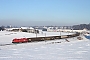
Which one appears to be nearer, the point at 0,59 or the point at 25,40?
the point at 0,59

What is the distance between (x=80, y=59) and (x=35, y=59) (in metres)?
4.29

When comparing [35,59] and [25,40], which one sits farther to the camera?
[25,40]

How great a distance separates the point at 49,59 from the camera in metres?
16.3

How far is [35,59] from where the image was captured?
16.2 meters

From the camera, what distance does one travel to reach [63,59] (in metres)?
16.4

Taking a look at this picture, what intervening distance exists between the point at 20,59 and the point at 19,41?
23.6 m

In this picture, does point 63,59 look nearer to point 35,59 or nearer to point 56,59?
point 56,59

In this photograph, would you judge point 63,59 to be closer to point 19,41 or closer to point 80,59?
point 80,59

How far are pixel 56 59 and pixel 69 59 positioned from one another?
1.25 meters

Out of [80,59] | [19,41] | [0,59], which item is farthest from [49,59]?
[19,41]

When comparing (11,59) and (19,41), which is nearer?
(11,59)

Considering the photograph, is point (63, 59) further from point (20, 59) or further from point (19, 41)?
point (19, 41)

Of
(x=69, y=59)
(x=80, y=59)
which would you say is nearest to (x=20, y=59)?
(x=69, y=59)

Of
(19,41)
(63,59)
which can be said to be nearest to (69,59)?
(63,59)
